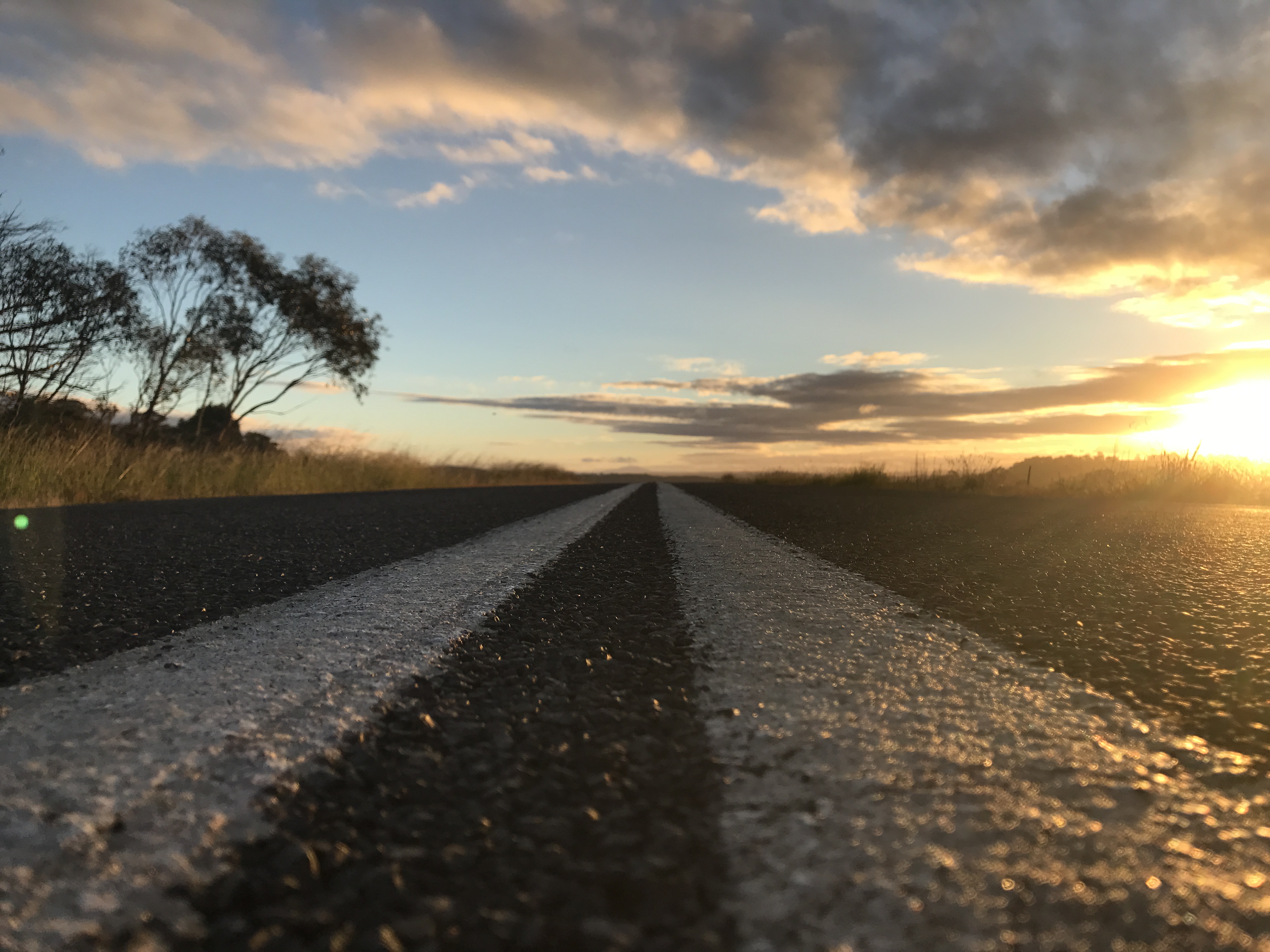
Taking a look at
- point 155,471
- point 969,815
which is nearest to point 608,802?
point 969,815

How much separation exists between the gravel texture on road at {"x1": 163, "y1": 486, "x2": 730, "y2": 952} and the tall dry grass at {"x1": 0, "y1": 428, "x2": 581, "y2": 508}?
31.9 ft

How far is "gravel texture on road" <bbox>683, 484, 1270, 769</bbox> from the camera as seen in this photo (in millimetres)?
1830

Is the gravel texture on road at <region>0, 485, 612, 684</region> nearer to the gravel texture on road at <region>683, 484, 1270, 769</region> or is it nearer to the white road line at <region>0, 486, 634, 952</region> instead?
the white road line at <region>0, 486, 634, 952</region>

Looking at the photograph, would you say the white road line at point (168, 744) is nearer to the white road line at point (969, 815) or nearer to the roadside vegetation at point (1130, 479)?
the white road line at point (969, 815)

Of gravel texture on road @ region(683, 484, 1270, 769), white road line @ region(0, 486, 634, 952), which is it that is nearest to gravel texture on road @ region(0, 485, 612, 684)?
white road line @ region(0, 486, 634, 952)

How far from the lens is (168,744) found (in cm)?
133

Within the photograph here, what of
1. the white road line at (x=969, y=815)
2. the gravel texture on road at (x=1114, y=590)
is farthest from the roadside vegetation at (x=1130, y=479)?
the white road line at (x=969, y=815)

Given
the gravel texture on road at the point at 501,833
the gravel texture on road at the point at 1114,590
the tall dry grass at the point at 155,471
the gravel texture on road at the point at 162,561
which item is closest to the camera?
the gravel texture on road at the point at 501,833

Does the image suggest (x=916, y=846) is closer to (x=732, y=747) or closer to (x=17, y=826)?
(x=732, y=747)

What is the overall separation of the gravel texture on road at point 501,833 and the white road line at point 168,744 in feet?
0.26

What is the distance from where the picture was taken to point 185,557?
3969 millimetres

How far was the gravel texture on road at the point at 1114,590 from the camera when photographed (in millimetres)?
1830

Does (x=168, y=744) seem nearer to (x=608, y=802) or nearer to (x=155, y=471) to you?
(x=608, y=802)

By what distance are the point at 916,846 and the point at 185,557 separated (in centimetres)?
395
